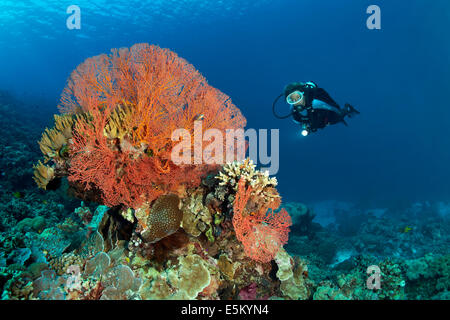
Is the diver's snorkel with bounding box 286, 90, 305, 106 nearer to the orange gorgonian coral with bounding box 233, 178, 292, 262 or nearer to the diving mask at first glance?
the diving mask

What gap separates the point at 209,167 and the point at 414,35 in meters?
93.8

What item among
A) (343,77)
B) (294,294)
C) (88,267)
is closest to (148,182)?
Result: (88,267)

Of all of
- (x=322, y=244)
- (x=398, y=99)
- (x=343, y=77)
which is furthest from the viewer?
(x=343, y=77)

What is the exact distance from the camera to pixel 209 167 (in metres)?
4.76

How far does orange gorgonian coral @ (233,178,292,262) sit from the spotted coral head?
1.16 meters

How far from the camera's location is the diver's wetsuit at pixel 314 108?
8023mm

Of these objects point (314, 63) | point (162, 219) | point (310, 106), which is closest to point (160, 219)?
point (162, 219)

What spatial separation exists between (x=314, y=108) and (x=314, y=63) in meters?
105

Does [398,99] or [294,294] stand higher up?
[398,99]

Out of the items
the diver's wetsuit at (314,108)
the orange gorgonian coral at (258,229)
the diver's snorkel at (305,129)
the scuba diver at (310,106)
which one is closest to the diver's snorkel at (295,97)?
the scuba diver at (310,106)

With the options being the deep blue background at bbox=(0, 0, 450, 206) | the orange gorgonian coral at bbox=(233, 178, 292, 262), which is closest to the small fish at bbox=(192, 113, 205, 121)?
the orange gorgonian coral at bbox=(233, 178, 292, 262)

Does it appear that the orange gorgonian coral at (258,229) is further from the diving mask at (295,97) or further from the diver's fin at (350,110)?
the diver's fin at (350,110)

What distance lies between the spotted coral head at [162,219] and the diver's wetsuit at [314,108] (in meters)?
6.04

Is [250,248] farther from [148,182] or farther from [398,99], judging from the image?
[398,99]
